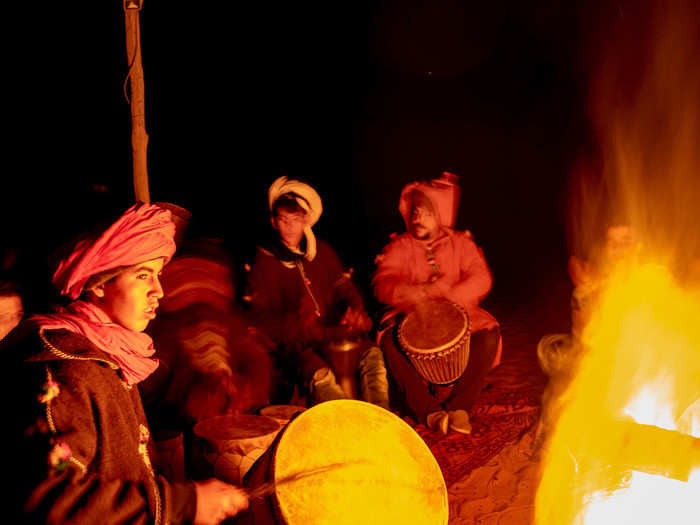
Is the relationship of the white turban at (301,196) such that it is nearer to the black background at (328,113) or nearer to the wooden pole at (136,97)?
the wooden pole at (136,97)

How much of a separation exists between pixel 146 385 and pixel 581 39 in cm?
1860

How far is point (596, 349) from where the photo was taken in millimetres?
4668

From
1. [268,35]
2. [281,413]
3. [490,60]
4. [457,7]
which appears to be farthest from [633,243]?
[457,7]

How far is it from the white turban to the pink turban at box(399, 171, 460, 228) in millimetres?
911

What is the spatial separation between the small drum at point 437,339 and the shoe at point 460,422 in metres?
0.30

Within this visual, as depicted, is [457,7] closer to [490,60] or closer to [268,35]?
[490,60]

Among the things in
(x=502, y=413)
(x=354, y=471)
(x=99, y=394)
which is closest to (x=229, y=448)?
(x=354, y=471)

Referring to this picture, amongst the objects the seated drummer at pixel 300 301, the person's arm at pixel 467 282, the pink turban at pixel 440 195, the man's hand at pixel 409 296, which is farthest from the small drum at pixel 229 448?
the pink turban at pixel 440 195

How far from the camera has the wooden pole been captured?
4785 millimetres

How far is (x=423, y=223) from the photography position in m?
5.38

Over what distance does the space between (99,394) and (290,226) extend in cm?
334

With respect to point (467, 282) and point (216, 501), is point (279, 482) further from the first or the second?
point (467, 282)

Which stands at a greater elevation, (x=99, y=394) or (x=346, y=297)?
(x=99, y=394)

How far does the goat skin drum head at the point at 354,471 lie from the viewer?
2.52 m
